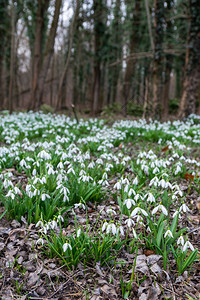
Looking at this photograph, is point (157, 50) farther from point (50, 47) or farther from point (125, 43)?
point (50, 47)

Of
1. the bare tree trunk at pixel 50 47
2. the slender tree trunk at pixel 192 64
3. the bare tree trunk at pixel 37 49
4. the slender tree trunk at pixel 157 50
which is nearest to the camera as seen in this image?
the slender tree trunk at pixel 157 50

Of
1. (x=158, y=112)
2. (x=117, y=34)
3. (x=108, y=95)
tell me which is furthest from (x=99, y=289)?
(x=108, y=95)

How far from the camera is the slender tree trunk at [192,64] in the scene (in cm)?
970

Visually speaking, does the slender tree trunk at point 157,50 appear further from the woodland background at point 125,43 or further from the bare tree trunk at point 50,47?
the bare tree trunk at point 50,47

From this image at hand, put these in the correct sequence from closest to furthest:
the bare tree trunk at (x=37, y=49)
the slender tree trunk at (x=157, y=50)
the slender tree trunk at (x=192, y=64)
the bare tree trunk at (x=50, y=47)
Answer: the slender tree trunk at (x=157, y=50) < the slender tree trunk at (x=192, y=64) < the bare tree trunk at (x=50, y=47) < the bare tree trunk at (x=37, y=49)

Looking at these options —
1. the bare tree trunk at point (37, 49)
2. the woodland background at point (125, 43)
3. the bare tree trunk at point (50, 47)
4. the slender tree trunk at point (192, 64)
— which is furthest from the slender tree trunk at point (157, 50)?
the bare tree trunk at point (37, 49)

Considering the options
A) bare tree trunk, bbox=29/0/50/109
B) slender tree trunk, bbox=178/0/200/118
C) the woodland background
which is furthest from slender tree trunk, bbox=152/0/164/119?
bare tree trunk, bbox=29/0/50/109

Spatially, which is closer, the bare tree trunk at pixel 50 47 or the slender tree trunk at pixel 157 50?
the slender tree trunk at pixel 157 50

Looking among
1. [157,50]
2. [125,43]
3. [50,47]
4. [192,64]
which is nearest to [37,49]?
[50,47]

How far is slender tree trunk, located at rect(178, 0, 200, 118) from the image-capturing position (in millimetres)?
9695

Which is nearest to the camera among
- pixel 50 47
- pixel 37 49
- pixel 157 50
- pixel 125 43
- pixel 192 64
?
pixel 157 50

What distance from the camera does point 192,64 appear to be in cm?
998

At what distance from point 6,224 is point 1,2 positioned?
14654 millimetres

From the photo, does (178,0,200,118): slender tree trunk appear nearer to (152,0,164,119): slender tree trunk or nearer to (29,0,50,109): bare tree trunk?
(152,0,164,119): slender tree trunk
